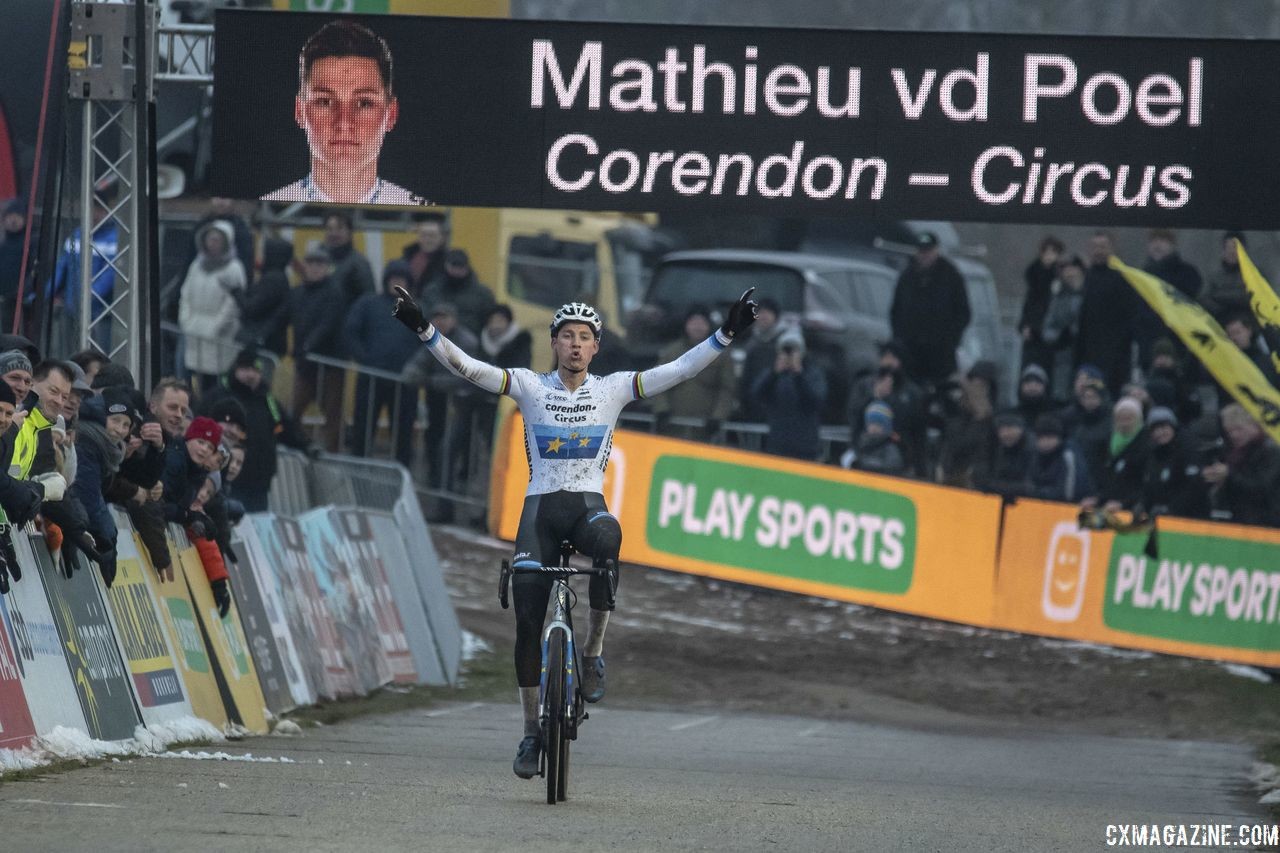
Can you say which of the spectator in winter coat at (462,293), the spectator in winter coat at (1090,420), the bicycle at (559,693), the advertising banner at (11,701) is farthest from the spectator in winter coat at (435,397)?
the bicycle at (559,693)

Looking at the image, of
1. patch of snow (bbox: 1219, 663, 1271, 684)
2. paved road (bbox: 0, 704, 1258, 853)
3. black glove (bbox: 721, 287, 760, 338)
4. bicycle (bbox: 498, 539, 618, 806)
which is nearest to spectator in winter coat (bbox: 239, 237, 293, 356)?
paved road (bbox: 0, 704, 1258, 853)

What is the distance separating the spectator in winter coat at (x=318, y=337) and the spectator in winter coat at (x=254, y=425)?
4.32 meters

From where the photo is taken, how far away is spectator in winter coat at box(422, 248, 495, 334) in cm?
2228

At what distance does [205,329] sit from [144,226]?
656 cm

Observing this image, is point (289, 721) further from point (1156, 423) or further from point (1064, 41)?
point (1156, 423)

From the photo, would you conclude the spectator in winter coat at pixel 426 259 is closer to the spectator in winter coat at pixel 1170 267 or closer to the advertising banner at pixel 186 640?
the spectator in winter coat at pixel 1170 267

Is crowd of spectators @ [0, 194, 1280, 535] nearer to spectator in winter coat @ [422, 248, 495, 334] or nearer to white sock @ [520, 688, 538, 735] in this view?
spectator in winter coat @ [422, 248, 495, 334]

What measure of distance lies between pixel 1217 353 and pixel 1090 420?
6507mm

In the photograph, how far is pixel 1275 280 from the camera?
29.0m

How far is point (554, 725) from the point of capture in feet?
30.3

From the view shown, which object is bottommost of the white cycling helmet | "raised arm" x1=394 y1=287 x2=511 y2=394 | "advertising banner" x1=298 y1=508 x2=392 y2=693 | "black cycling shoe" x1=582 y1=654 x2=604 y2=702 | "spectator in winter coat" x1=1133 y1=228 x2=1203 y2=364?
"advertising banner" x1=298 y1=508 x2=392 y2=693

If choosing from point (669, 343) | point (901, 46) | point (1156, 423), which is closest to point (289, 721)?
point (901, 46)

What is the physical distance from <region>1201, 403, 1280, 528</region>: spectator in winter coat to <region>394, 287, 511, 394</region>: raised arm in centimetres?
1124

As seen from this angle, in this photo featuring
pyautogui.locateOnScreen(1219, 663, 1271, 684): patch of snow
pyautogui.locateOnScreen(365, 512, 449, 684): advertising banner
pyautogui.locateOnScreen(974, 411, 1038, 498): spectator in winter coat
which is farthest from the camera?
pyautogui.locateOnScreen(974, 411, 1038, 498): spectator in winter coat
